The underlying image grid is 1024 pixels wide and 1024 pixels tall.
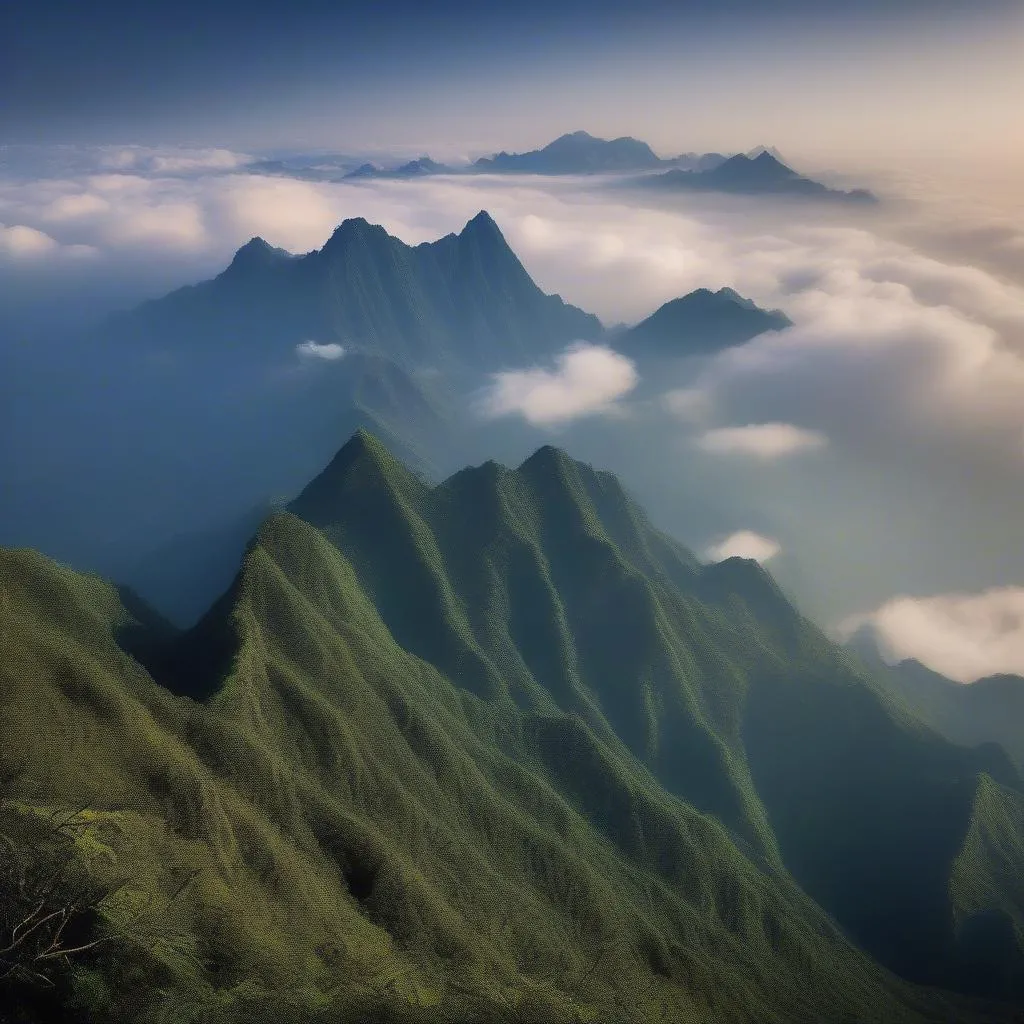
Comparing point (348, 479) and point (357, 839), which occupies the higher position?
point (348, 479)

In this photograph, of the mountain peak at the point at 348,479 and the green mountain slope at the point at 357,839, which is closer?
the green mountain slope at the point at 357,839

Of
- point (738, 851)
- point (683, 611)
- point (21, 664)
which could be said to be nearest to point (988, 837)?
point (738, 851)

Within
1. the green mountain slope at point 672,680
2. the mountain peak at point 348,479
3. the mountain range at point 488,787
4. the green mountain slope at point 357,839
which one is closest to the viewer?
the green mountain slope at point 357,839

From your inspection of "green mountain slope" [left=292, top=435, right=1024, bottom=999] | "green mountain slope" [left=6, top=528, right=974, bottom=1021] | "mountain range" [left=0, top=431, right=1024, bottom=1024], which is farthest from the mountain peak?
"green mountain slope" [left=6, top=528, right=974, bottom=1021]

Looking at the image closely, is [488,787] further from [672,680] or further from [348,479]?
[348,479]

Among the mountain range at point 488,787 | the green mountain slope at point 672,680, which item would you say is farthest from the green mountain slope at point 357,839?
the green mountain slope at point 672,680

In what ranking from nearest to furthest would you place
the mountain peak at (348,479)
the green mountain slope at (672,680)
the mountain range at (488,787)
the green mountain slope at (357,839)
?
the green mountain slope at (357,839) < the mountain range at (488,787) < the green mountain slope at (672,680) < the mountain peak at (348,479)

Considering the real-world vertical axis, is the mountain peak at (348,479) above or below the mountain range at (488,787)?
above

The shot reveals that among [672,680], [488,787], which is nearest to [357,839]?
[488,787]

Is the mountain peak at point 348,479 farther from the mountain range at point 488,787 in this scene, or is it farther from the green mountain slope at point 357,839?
the green mountain slope at point 357,839
